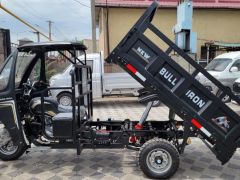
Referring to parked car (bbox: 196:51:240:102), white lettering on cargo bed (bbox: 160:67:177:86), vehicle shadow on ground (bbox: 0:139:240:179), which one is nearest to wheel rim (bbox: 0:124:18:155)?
vehicle shadow on ground (bbox: 0:139:240:179)

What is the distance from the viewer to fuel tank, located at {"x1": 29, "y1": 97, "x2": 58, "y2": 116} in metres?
5.12

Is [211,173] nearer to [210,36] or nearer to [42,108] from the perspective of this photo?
[42,108]

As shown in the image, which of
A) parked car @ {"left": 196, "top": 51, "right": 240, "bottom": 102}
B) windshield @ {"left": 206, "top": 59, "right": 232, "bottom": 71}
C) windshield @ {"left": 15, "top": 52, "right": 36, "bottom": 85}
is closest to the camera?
windshield @ {"left": 15, "top": 52, "right": 36, "bottom": 85}

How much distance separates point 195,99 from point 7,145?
3413mm

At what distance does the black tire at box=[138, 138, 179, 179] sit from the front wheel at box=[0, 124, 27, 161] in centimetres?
219

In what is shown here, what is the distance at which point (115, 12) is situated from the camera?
1716cm

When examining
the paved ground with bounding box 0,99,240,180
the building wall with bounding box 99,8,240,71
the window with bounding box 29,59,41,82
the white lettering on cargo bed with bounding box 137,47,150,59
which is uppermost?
the building wall with bounding box 99,8,240,71

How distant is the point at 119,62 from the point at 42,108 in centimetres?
156

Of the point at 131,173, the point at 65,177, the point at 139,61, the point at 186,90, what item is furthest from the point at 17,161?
the point at 186,90

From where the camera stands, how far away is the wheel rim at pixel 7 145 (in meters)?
5.07

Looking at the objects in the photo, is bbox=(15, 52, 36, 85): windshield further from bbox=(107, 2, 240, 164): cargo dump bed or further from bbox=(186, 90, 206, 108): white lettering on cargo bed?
bbox=(186, 90, 206, 108): white lettering on cargo bed

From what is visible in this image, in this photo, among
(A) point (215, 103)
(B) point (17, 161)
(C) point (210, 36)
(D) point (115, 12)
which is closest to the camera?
(A) point (215, 103)

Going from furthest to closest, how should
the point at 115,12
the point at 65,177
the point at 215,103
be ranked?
the point at 115,12, the point at 65,177, the point at 215,103

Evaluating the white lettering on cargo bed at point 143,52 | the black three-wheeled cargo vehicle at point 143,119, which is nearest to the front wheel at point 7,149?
the black three-wheeled cargo vehicle at point 143,119
